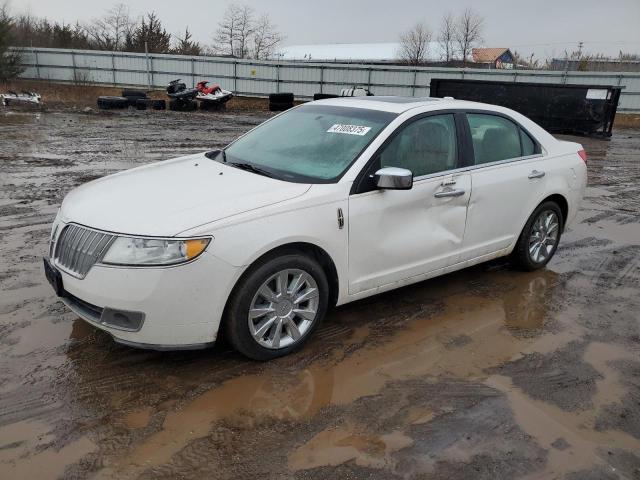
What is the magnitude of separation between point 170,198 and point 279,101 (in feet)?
78.6

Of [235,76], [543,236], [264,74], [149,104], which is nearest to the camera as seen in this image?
[543,236]

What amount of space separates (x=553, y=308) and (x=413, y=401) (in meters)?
2.10

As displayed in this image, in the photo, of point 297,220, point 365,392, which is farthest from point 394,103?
point 365,392

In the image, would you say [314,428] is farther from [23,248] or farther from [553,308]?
[23,248]

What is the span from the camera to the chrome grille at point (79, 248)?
3.21 m

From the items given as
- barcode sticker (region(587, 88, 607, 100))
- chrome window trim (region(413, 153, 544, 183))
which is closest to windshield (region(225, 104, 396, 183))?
chrome window trim (region(413, 153, 544, 183))

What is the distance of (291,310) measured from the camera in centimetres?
363

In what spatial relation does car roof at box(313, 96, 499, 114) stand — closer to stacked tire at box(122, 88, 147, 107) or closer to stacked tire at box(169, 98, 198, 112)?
stacked tire at box(169, 98, 198, 112)

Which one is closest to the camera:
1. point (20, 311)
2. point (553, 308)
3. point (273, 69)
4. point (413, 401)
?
point (413, 401)

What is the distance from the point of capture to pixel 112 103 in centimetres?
2408

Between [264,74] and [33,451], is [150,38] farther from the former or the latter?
[33,451]

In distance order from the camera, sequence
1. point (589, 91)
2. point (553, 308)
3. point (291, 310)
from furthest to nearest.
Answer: point (589, 91), point (553, 308), point (291, 310)

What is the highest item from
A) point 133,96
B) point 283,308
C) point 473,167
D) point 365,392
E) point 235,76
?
point 235,76

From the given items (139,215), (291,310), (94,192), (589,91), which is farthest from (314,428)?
(589,91)
